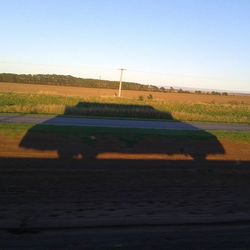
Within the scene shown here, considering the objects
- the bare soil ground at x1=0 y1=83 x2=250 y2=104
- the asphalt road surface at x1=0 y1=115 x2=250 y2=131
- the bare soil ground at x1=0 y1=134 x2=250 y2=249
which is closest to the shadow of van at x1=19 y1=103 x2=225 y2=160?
the bare soil ground at x1=0 y1=134 x2=250 y2=249

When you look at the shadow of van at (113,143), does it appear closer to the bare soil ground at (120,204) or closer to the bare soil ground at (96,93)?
the bare soil ground at (120,204)

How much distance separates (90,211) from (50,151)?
36.5 feet

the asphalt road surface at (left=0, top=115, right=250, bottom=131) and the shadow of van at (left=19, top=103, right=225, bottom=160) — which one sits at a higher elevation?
the shadow of van at (left=19, top=103, right=225, bottom=160)

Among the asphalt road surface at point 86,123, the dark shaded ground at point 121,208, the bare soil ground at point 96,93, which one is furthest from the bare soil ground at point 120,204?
the bare soil ground at point 96,93

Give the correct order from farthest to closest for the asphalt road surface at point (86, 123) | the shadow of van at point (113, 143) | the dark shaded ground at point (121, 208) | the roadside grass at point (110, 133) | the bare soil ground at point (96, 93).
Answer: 1. the bare soil ground at point (96, 93)
2. the asphalt road surface at point (86, 123)
3. the roadside grass at point (110, 133)
4. the shadow of van at point (113, 143)
5. the dark shaded ground at point (121, 208)

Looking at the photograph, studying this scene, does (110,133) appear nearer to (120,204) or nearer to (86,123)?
(86,123)

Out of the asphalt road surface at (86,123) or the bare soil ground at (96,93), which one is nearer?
the asphalt road surface at (86,123)

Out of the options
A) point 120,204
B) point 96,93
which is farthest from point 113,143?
point 96,93

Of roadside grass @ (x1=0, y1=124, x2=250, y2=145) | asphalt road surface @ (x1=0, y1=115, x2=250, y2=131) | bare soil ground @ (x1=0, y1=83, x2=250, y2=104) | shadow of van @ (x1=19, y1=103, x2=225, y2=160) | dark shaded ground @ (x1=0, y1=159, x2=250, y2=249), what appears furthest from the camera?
bare soil ground @ (x1=0, y1=83, x2=250, y2=104)

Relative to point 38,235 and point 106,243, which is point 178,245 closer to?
point 106,243

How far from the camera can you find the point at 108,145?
22.5m

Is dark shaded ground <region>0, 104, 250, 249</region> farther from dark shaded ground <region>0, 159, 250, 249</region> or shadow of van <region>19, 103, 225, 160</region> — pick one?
shadow of van <region>19, 103, 225, 160</region>

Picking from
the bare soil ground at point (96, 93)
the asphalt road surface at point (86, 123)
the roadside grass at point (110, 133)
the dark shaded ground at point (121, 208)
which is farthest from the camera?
the bare soil ground at point (96, 93)

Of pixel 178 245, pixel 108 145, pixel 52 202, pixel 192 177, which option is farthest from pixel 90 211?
pixel 108 145
